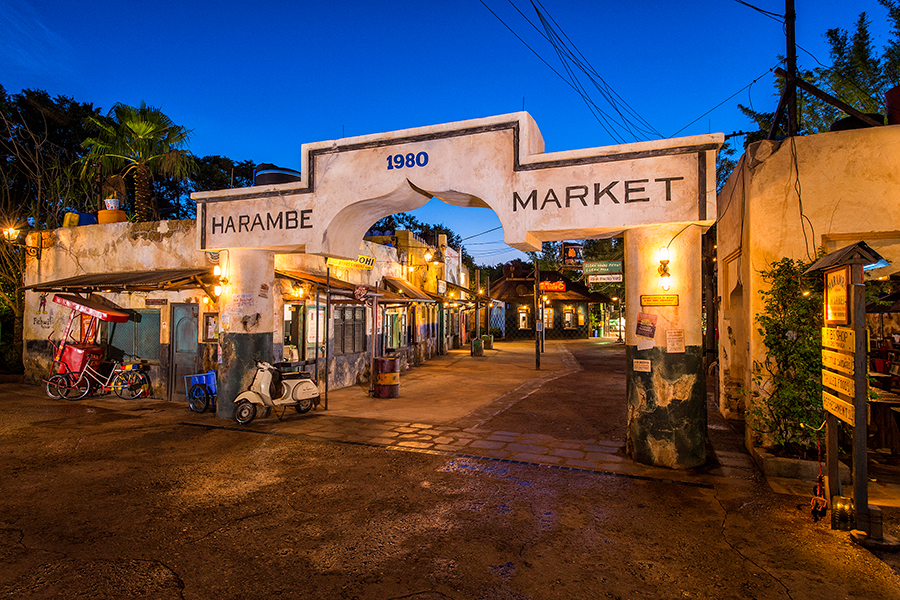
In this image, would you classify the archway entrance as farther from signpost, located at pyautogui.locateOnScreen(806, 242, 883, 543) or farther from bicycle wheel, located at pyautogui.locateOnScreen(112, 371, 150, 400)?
bicycle wheel, located at pyautogui.locateOnScreen(112, 371, 150, 400)

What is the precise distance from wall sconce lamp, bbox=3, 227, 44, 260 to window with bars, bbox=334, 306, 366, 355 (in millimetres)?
8652

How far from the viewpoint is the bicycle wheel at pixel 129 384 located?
37.5ft

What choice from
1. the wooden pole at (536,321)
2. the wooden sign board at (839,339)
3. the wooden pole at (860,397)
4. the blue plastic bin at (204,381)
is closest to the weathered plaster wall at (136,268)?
the blue plastic bin at (204,381)

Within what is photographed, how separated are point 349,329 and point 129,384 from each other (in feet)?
18.2

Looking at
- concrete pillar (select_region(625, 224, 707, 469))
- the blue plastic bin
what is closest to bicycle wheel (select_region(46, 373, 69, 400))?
the blue plastic bin

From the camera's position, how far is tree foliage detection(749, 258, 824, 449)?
233 inches

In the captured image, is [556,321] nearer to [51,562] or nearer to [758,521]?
[758,521]

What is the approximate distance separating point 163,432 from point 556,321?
3019 centimetres

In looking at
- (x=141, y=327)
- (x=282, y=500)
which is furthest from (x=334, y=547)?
(x=141, y=327)

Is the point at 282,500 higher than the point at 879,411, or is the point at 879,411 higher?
the point at 879,411

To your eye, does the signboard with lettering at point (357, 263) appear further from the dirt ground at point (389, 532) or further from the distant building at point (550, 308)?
the distant building at point (550, 308)

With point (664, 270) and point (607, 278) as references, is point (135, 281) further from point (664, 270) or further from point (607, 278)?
point (664, 270)

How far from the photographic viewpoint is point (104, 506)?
5.05 meters

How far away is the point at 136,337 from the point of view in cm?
1240
